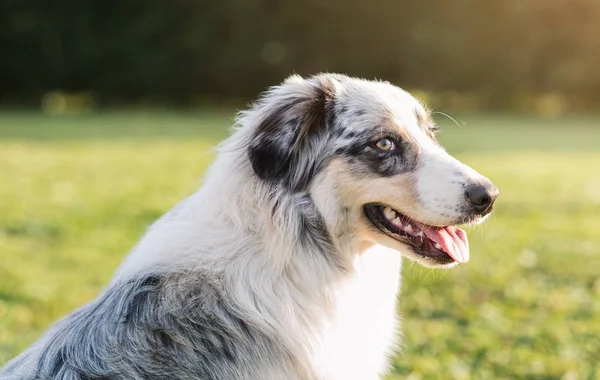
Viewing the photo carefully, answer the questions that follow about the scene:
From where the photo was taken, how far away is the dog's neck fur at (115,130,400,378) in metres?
3.50

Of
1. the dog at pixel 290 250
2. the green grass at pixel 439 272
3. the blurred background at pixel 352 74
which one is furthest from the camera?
the blurred background at pixel 352 74

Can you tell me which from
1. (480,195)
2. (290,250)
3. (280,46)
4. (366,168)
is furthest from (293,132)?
(280,46)

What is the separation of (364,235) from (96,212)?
7059 millimetres

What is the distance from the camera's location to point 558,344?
19.3 ft

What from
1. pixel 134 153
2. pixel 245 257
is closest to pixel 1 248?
pixel 245 257

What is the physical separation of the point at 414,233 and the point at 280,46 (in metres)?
25.7

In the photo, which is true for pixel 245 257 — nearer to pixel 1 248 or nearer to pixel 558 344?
pixel 558 344

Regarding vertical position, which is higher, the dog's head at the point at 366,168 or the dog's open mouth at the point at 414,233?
the dog's head at the point at 366,168

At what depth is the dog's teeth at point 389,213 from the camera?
3.80 meters

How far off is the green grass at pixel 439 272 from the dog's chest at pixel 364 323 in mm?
998

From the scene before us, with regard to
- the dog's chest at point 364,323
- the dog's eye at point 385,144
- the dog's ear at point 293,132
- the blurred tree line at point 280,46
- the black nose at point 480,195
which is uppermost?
the dog's ear at point 293,132

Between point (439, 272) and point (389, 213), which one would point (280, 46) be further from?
point (389, 213)

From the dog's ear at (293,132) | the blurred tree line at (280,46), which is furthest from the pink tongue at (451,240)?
the blurred tree line at (280,46)

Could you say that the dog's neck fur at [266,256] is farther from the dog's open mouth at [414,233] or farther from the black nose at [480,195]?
the black nose at [480,195]
